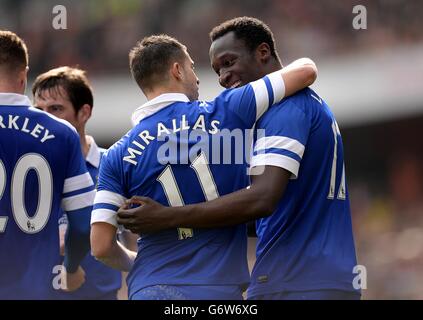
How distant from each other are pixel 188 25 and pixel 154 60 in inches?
398

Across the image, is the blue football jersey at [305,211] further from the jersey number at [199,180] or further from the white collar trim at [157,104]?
the white collar trim at [157,104]

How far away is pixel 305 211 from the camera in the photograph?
406cm

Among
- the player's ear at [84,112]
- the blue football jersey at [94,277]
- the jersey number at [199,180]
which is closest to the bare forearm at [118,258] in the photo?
the jersey number at [199,180]

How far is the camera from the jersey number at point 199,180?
3943mm

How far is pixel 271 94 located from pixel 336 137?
38cm

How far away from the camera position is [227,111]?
4.01 meters

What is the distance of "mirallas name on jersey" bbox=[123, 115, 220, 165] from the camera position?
13.1ft

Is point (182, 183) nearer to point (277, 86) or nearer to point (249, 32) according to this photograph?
point (277, 86)

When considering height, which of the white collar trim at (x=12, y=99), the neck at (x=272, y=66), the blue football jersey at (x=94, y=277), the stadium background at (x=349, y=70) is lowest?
the blue football jersey at (x=94, y=277)

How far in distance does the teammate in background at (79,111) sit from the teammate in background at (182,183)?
5.59 feet

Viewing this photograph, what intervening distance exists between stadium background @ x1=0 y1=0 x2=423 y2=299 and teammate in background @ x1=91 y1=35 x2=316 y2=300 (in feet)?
24.5

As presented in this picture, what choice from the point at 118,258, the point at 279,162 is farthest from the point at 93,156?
the point at 279,162
